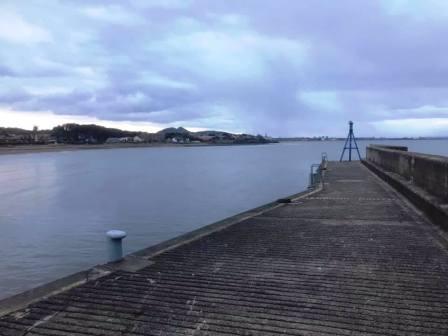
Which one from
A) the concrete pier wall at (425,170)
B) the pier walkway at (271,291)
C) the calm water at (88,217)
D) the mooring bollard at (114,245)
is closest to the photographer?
the pier walkway at (271,291)

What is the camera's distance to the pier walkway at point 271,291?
420cm

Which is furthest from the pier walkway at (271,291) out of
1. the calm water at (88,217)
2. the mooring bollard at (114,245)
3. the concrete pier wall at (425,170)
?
the calm water at (88,217)

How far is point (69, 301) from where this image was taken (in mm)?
4879

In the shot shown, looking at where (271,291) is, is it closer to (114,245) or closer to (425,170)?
(114,245)

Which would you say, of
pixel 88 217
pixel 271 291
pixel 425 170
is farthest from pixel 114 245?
pixel 88 217

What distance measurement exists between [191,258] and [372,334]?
3155 mm

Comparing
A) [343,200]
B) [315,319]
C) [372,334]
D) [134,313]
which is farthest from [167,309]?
[343,200]

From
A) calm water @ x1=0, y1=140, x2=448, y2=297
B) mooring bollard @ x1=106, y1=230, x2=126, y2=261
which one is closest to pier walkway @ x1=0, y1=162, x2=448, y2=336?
mooring bollard @ x1=106, y1=230, x2=126, y2=261

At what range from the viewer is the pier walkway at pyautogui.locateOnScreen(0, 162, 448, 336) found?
165 inches

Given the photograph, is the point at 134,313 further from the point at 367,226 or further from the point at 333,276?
the point at 367,226

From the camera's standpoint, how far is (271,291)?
16.7 ft

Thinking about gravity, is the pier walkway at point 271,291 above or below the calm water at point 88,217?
above

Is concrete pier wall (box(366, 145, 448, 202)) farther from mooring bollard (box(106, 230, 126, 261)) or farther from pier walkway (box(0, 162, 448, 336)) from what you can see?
mooring bollard (box(106, 230, 126, 261))

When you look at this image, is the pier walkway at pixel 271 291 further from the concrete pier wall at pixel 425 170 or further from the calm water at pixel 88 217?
the calm water at pixel 88 217
